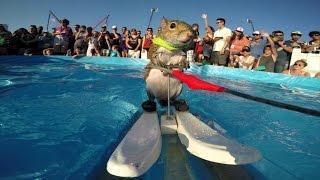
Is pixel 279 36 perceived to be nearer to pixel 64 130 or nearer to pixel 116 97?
pixel 116 97

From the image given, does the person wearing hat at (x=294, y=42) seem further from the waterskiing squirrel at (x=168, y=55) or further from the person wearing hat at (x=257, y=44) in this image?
the waterskiing squirrel at (x=168, y=55)

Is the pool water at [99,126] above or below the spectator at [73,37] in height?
below

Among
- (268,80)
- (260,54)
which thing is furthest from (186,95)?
(260,54)

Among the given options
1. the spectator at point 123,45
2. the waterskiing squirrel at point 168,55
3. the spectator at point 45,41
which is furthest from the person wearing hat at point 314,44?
the spectator at point 45,41

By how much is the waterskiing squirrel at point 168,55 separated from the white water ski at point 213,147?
34.9 inches

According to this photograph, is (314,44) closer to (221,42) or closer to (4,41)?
(221,42)

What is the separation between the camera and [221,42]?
11.6 metres

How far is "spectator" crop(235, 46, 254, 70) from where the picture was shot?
11.6 m

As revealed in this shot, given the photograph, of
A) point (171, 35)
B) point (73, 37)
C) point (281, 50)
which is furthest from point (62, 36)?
point (171, 35)

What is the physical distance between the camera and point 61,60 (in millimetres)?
13781

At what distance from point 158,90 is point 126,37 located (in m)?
11.4

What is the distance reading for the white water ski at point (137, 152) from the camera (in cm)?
222

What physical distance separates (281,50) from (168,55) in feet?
24.5

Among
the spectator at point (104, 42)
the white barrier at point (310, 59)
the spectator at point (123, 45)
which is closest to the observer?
the white barrier at point (310, 59)
